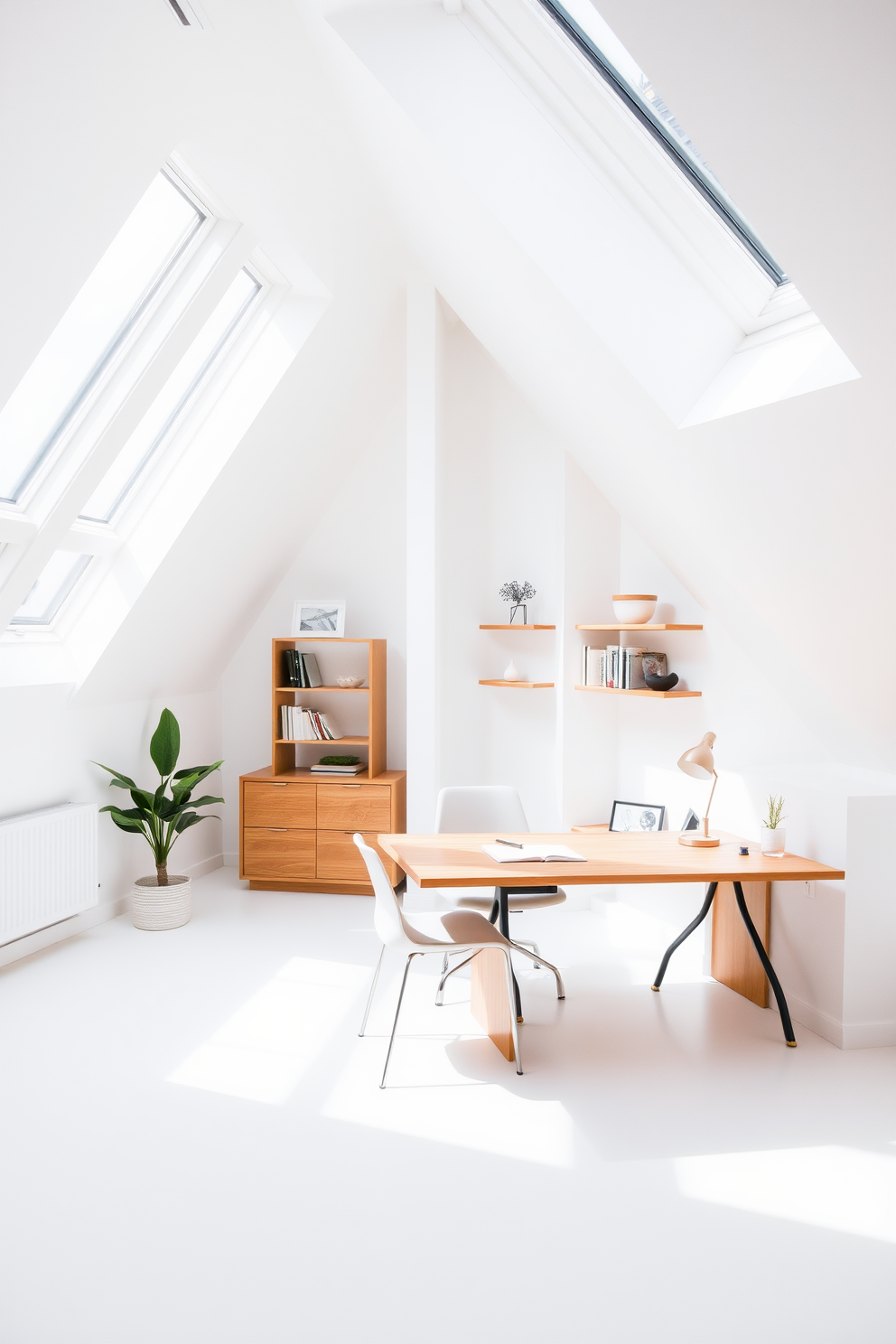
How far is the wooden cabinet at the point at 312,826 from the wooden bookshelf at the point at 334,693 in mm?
187

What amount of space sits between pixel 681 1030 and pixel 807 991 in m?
0.56

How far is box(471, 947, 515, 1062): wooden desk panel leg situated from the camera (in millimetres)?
3418

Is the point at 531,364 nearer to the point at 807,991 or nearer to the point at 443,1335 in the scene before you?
the point at 807,991

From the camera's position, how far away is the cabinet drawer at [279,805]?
18.7ft

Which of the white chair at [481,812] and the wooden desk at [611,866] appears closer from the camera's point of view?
the wooden desk at [611,866]

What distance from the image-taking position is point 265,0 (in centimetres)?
298

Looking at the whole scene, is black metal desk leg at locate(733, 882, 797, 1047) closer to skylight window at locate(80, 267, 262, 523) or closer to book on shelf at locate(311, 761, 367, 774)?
book on shelf at locate(311, 761, 367, 774)

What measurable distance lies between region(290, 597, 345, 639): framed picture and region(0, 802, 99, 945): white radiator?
1.87 metres

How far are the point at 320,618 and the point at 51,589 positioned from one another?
6.08 ft

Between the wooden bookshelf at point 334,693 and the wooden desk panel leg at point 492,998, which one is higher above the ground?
the wooden bookshelf at point 334,693

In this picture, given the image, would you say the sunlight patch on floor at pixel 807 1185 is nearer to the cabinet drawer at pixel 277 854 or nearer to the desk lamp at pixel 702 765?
the desk lamp at pixel 702 765

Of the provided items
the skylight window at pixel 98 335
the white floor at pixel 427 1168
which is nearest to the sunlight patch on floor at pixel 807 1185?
the white floor at pixel 427 1168

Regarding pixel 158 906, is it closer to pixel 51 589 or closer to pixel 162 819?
pixel 162 819

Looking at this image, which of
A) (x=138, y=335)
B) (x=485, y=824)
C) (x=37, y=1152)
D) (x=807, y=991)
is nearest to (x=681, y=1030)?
(x=807, y=991)
